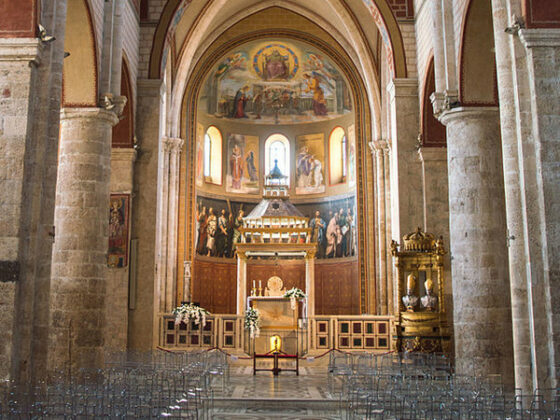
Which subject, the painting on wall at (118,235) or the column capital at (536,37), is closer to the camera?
the column capital at (536,37)

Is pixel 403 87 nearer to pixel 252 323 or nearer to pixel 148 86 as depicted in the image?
pixel 148 86

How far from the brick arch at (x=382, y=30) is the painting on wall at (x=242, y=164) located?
1124 cm

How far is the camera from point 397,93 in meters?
19.0

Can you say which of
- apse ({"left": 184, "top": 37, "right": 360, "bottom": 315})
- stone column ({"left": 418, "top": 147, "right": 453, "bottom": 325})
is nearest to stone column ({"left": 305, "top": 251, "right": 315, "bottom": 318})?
apse ({"left": 184, "top": 37, "right": 360, "bottom": 315})

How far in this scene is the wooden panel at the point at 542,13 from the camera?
33.6ft

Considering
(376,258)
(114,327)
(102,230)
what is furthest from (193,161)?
(102,230)

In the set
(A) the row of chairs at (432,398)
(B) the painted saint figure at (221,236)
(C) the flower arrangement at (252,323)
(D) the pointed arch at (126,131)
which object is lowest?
(A) the row of chairs at (432,398)

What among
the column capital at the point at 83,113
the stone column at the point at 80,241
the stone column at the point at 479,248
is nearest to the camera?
the stone column at the point at 479,248

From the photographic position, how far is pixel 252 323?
783 inches

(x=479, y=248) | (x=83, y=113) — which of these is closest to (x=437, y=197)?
(x=479, y=248)

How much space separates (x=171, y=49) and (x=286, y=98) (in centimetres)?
818

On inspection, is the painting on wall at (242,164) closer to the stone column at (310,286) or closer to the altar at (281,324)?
the stone column at (310,286)

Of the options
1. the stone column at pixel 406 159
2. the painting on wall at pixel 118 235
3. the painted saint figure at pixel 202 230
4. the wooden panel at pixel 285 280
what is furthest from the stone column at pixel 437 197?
the painted saint figure at pixel 202 230

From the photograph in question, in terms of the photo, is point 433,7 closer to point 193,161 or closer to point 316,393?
point 316,393
